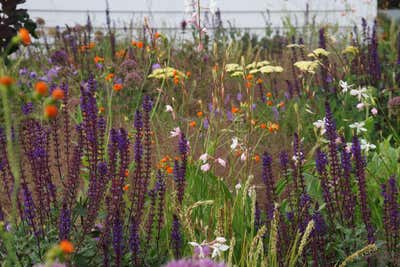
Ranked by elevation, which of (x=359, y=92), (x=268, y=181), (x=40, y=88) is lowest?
(x=268, y=181)

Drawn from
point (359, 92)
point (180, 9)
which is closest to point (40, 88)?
point (359, 92)

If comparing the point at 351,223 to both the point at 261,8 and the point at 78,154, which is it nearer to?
the point at 78,154

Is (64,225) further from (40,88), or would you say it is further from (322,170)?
(40,88)

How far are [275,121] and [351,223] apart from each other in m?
2.36

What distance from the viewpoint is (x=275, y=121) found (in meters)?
4.98

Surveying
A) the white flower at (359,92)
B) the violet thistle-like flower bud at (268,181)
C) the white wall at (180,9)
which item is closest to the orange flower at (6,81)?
the violet thistle-like flower bud at (268,181)

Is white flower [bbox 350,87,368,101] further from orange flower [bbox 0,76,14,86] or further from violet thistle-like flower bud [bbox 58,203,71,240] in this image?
orange flower [bbox 0,76,14,86]

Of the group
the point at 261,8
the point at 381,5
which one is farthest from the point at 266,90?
the point at 381,5

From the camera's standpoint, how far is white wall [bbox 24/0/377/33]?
37.0 feet

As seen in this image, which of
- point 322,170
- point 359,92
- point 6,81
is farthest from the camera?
point 359,92

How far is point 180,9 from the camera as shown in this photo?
38.1ft

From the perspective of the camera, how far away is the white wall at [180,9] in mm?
11266

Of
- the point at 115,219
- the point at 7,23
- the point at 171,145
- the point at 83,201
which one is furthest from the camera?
the point at 7,23

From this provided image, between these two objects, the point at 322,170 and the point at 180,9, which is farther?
the point at 180,9
